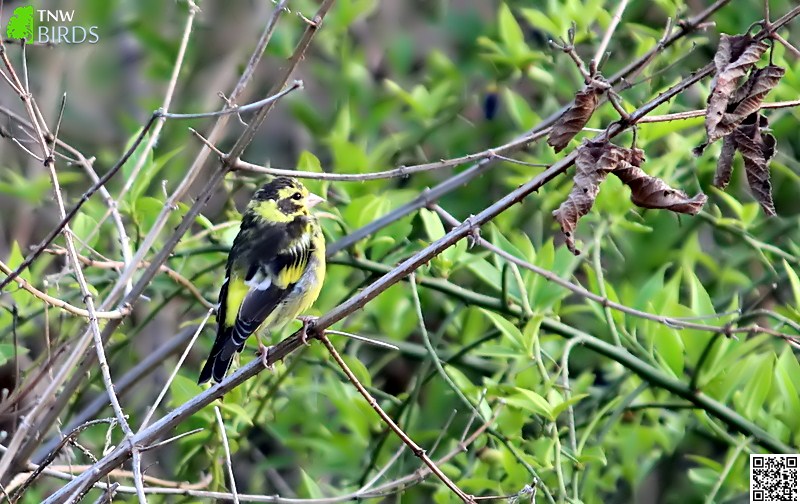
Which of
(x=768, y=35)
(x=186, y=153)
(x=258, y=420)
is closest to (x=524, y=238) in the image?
(x=258, y=420)

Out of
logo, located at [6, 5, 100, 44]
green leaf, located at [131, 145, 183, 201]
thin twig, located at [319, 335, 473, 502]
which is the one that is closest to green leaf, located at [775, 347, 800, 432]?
thin twig, located at [319, 335, 473, 502]

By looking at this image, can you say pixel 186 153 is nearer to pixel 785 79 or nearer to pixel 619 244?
pixel 619 244

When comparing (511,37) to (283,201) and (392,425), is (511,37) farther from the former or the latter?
(392,425)

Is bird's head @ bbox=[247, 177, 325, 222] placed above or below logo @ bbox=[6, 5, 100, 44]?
below

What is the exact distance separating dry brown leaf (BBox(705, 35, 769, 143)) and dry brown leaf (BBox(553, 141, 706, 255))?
16 centimetres

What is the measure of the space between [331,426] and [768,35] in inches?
96.7

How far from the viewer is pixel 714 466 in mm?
3309

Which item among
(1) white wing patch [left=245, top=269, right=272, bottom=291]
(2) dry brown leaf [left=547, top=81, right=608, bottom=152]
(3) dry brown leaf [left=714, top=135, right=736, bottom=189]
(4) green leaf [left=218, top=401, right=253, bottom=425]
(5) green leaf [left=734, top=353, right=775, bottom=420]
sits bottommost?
(4) green leaf [left=218, top=401, right=253, bottom=425]

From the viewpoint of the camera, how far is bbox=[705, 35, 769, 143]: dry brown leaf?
2105 millimetres

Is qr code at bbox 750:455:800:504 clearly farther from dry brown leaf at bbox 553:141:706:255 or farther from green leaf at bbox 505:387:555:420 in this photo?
dry brown leaf at bbox 553:141:706:255

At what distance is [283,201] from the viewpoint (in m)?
3.57

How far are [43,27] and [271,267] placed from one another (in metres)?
1.65

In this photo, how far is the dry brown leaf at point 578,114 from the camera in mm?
2203

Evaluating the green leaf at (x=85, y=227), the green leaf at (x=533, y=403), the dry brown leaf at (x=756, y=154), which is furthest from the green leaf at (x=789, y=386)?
the green leaf at (x=85, y=227)
